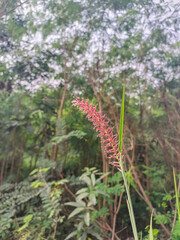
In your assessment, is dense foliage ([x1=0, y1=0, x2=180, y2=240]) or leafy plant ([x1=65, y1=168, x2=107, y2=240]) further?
dense foliage ([x1=0, y1=0, x2=180, y2=240])

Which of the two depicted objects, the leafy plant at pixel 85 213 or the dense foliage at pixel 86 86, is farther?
the dense foliage at pixel 86 86

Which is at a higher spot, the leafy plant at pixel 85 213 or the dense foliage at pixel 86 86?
the dense foliage at pixel 86 86

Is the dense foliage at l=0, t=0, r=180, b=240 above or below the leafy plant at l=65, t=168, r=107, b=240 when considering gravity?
above

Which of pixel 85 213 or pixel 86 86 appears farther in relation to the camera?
pixel 86 86

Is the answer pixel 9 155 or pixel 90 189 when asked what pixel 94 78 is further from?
pixel 9 155

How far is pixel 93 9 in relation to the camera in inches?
70.8

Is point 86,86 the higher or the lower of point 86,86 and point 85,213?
the higher

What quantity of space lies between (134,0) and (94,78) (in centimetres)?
76

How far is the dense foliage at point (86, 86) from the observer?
163cm

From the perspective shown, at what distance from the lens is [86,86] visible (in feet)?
5.87

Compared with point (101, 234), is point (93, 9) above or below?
above

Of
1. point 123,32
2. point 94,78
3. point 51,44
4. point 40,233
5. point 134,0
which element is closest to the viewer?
point 40,233

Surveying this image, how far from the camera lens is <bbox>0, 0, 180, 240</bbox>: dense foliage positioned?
5.34ft

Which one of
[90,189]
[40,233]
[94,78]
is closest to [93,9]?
[94,78]
